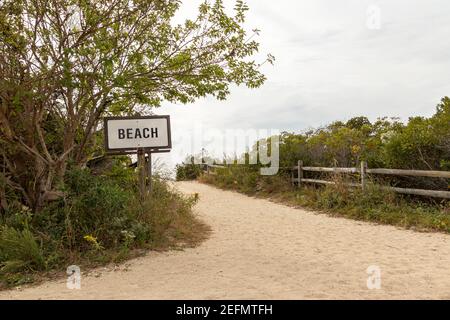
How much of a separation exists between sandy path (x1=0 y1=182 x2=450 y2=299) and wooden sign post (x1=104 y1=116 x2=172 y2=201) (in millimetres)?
1940

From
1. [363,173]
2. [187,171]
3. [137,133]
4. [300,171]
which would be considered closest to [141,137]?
[137,133]

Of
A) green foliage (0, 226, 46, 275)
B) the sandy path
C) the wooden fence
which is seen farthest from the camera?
the wooden fence

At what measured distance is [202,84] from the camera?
27.3ft

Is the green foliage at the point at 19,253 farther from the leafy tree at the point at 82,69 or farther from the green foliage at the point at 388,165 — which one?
the green foliage at the point at 388,165

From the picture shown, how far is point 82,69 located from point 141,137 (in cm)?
176

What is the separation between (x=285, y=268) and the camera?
5.90 metres

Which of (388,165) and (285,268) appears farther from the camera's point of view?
(388,165)

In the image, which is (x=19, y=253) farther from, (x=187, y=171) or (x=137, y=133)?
(x=187, y=171)

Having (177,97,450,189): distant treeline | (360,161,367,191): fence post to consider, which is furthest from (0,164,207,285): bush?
(177,97,450,189): distant treeline

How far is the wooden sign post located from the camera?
27.0 feet

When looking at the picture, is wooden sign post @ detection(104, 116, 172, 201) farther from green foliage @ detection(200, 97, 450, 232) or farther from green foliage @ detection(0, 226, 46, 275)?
green foliage @ detection(200, 97, 450, 232)

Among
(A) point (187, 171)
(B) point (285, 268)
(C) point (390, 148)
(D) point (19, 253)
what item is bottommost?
(B) point (285, 268)
